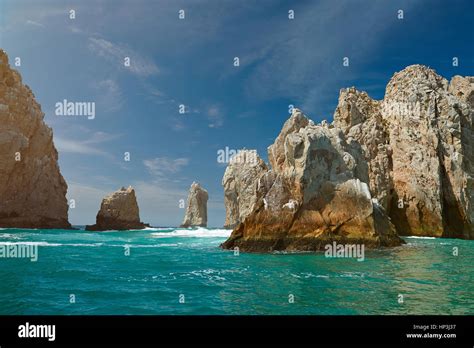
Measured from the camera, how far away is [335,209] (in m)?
29.6

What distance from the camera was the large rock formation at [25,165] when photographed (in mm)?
78875

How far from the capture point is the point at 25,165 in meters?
84.5

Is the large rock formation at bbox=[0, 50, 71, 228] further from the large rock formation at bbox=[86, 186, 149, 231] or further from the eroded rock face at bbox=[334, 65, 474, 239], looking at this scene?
the eroded rock face at bbox=[334, 65, 474, 239]

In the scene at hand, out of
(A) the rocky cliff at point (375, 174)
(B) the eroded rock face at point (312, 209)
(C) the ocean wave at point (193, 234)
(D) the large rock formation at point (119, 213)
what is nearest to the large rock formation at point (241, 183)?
(C) the ocean wave at point (193, 234)

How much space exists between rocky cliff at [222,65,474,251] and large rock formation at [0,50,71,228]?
204 feet

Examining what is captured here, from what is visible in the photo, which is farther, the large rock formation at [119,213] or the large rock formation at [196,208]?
the large rock formation at [196,208]

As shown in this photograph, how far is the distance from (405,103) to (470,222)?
2372cm

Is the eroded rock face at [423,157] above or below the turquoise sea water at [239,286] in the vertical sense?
above

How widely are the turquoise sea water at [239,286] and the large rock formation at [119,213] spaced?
8108 cm

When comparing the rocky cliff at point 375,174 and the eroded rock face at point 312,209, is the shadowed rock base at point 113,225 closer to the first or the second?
the rocky cliff at point 375,174

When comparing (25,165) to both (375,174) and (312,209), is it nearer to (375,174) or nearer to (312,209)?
(312,209)

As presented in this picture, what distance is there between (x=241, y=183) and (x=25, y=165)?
186 ft

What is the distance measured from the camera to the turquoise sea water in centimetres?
1138
